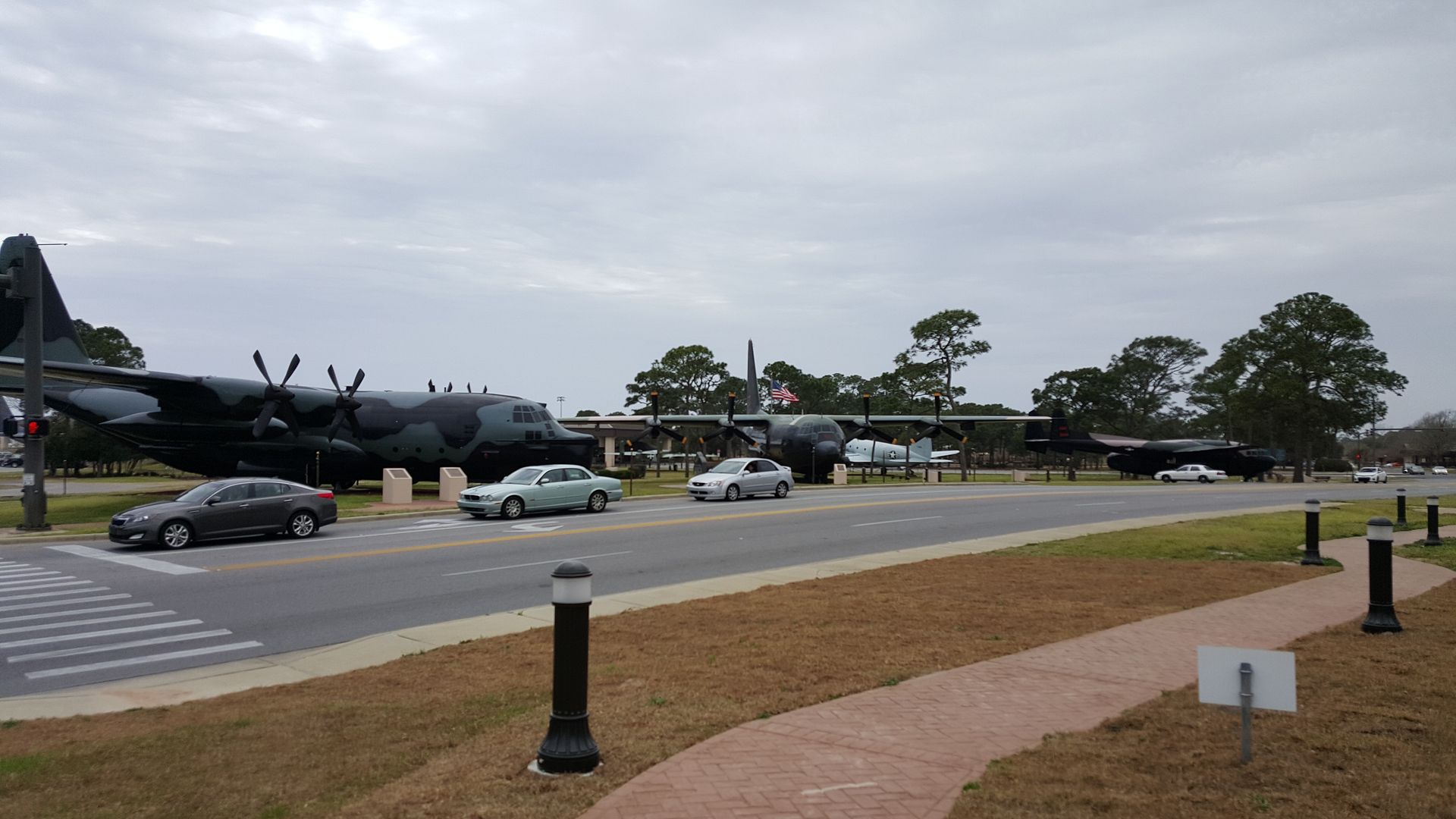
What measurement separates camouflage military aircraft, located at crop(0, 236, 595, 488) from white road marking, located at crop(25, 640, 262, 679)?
23028 millimetres

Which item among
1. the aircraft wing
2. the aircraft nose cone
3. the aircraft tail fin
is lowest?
the aircraft nose cone

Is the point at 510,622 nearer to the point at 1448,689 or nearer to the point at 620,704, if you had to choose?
the point at 620,704

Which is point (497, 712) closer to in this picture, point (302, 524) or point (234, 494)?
point (234, 494)

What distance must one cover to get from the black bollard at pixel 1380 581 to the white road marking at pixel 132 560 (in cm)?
1666

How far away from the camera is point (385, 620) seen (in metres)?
11.5

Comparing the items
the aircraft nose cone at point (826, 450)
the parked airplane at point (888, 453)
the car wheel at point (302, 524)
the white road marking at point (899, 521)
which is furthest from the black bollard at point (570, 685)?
the parked airplane at point (888, 453)

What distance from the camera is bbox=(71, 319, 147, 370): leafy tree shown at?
87500 mm

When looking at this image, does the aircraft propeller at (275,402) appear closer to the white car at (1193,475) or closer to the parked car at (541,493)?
the parked car at (541,493)


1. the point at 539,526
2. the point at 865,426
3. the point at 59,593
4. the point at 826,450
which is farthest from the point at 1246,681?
the point at 865,426

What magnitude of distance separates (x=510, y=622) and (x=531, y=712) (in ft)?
15.4

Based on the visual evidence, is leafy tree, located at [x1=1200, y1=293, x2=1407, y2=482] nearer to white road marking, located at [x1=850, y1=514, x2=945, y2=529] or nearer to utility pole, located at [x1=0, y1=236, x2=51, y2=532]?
white road marking, located at [x1=850, y1=514, x2=945, y2=529]

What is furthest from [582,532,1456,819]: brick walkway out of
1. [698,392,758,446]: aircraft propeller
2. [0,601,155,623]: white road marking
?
[698,392,758,446]: aircraft propeller

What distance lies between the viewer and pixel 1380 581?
9.28 meters

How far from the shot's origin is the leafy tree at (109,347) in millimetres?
87500
